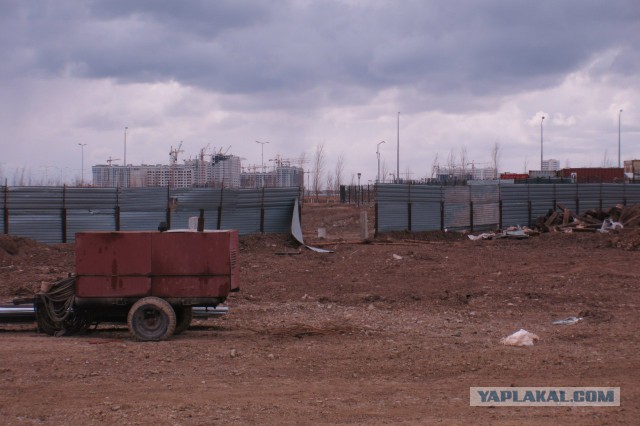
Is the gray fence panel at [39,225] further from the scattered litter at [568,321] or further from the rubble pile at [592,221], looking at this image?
the rubble pile at [592,221]

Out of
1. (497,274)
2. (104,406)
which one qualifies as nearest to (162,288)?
(104,406)

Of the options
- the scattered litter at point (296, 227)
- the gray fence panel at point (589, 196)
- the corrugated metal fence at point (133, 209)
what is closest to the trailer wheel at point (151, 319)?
the scattered litter at point (296, 227)

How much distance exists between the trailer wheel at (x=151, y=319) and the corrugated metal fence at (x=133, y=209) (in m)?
16.7

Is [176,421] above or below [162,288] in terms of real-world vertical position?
below

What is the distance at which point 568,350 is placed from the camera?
1031 centimetres

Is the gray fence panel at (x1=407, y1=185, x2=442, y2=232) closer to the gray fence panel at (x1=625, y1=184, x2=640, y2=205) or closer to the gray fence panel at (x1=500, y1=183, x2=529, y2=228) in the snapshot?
the gray fence panel at (x1=500, y1=183, x2=529, y2=228)

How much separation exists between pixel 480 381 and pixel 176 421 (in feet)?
11.7

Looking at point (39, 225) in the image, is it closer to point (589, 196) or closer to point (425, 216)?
point (425, 216)

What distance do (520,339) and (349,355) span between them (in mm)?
2695

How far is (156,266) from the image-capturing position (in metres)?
10.7

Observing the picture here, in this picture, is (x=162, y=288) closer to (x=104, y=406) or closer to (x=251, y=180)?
(x=104, y=406)

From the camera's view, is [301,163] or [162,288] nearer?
[162,288]

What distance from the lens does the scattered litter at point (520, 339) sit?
35.0 ft

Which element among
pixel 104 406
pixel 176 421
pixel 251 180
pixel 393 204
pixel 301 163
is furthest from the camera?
pixel 251 180
